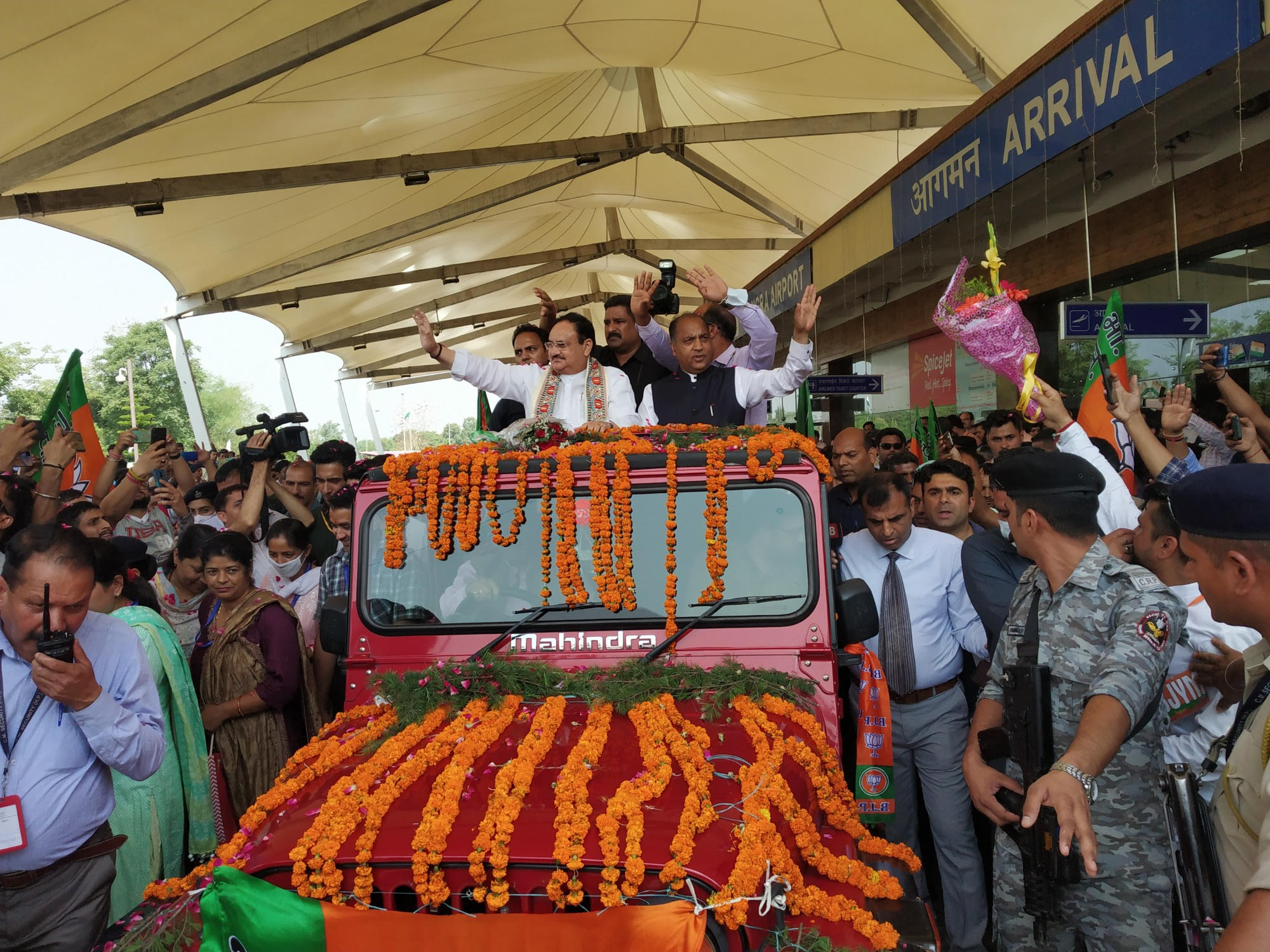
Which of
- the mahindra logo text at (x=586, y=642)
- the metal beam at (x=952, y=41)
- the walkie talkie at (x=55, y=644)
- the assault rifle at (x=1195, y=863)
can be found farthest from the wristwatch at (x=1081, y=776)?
the metal beam at (x=952, y=41)

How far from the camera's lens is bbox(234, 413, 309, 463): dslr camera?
5.17 m

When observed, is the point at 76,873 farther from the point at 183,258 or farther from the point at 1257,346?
the point at 183,258

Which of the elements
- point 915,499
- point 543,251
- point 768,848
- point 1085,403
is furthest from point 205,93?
point 543,251

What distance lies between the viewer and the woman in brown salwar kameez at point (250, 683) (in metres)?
3.84

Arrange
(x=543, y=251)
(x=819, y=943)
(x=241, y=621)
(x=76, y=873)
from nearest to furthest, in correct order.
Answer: (x=819, y=943), (x=76, y=873), (x=241, y=621), (x=543, y=251)

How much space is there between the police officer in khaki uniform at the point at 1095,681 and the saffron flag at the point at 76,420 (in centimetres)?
601

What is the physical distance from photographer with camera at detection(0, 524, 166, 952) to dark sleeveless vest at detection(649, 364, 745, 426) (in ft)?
8.74

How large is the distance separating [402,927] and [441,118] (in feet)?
36.0

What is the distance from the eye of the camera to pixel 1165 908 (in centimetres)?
255

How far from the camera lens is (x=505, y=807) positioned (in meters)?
2.17

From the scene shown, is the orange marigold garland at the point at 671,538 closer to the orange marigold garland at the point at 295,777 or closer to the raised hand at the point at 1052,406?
the orange marigold garland at the point at 295,777

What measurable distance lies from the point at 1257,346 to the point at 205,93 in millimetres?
9230

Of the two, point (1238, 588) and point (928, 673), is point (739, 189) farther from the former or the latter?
point (1238, 588)

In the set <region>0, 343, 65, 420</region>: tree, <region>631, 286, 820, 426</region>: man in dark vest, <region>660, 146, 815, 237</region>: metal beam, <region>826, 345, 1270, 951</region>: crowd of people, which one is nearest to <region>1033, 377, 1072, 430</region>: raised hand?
<region>826, 345, 1270, 951</region>: crowd of people
